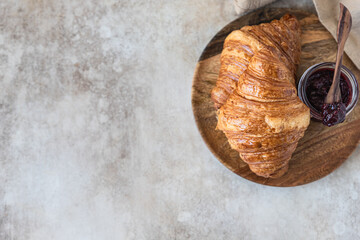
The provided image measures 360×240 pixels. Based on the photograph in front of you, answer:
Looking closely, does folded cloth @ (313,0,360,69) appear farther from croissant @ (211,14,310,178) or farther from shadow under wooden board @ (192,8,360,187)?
croissant @ (211,14,310,178)

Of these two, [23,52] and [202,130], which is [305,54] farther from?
[23,52]

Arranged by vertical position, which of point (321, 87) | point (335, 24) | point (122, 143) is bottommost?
point (122, 143)

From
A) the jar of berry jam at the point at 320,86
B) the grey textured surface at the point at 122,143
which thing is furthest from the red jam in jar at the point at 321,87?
the grey textured surface at the point at 122,143

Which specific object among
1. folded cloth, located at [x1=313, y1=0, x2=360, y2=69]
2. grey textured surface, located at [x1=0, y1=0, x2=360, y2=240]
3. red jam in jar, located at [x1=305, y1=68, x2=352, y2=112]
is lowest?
grey textured surface, located at [x1=0, y1=0, x2=360, y2=240]

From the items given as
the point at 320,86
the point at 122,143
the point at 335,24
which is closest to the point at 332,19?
the point at 335,24

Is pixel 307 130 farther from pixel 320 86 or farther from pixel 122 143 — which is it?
pixel 122 143

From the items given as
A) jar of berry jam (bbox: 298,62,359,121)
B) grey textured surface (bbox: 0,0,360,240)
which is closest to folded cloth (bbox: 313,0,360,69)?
jar of berry jam (bbox: 298,62,359,121)

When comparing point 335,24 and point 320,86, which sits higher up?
point 335,24
